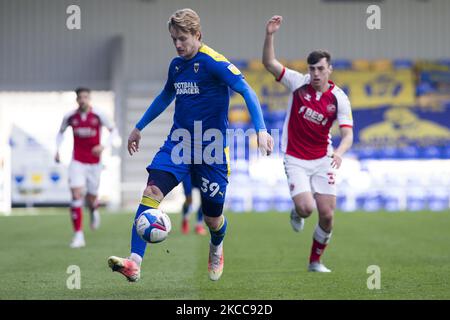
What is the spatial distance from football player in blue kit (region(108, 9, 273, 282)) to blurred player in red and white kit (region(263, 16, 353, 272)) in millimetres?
1761

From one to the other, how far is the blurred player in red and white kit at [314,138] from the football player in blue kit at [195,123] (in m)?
1.76

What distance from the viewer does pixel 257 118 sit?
7121 millimetres

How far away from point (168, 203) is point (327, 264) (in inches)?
670

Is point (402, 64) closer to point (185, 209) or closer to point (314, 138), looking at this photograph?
point (185, 209)

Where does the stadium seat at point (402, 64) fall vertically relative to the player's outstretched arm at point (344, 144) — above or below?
above

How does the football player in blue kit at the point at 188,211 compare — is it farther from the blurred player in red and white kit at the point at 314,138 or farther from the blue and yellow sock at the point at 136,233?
the blue and yellow sock at the point at 136,233

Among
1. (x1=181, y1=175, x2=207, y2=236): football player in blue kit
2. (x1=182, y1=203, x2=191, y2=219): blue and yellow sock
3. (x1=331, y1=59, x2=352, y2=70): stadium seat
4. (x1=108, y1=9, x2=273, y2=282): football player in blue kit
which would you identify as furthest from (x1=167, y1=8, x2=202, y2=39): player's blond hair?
(x1=331, y1=59, x2=352, y2=70): stadium seat

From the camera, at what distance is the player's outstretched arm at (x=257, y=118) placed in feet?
22.5

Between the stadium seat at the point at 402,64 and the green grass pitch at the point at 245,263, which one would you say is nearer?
the green grass pitch at the point at 245,263

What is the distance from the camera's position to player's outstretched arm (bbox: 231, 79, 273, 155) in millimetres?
6848

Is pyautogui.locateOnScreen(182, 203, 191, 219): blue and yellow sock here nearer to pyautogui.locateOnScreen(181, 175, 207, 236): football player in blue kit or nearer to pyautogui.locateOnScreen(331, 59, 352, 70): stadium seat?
pyautogui.locateOnScreen(181, 175, 207, 236): football player in blue kit

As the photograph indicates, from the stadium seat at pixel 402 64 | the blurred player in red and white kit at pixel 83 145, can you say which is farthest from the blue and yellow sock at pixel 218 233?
the stadium seat at pixel 402 64
